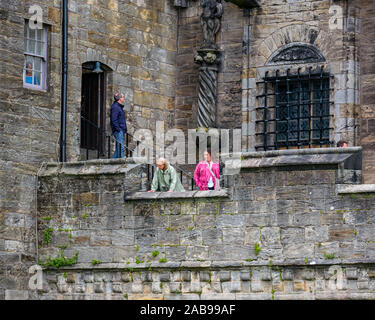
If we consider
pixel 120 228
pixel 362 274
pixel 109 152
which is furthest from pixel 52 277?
pixel 362 274

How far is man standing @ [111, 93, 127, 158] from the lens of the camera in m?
25.4

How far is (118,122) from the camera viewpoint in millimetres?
25422

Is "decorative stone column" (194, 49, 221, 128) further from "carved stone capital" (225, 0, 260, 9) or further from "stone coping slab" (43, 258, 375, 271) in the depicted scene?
"stone coping slab" (43, 258, 375, 271)

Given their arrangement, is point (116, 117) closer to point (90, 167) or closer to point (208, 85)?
point (90, 167)

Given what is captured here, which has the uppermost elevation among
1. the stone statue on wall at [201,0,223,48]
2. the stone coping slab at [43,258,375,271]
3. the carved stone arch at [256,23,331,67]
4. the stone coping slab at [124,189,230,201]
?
the stone statue on wall at [201,0,223,48]

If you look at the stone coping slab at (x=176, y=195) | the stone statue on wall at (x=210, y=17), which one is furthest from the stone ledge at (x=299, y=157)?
the stone statue on wall at (x=210, y=17)

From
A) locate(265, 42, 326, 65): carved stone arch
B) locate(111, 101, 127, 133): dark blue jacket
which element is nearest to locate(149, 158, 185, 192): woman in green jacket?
locate(111, 101, 127, 133): dark blue jacket

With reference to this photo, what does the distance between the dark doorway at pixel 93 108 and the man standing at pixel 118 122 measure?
118cm

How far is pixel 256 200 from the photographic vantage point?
22.3 metres

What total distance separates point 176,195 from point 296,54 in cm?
525

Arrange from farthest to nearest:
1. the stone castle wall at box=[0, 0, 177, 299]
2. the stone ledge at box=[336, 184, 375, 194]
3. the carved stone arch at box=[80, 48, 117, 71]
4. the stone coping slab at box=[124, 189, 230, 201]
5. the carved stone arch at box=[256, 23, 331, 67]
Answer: the carved stone arch at box=[256, 23, 331, 67]
the carved stone arch at box=[80, 48, 117, 71]
the stone castle wall at box=[0, 0, 177, 299]
the stone coping slab at box=[124, 189, 230, 201]
the stone ledge at box=[336, 184, 375, 194]

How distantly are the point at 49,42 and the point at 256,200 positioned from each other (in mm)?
5632

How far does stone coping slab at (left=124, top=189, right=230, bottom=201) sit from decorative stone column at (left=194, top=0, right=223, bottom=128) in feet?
14.4

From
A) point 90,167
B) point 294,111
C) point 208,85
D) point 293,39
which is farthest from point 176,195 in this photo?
point 293,39
